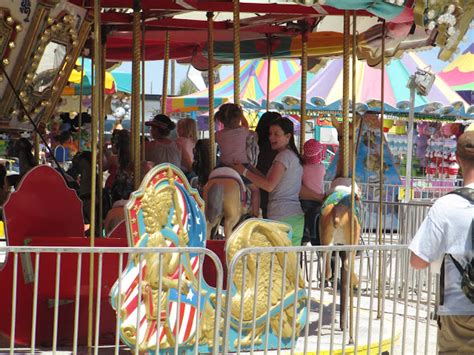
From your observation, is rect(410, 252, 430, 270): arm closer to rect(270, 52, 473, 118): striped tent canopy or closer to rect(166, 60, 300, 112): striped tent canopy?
rect(270, 52, 473, 118): striped tent canopy

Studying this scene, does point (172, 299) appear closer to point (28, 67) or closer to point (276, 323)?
point (276, 323)

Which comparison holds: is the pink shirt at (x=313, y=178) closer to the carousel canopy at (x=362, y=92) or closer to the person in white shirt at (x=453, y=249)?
the person in white shirt at (x=453, y=249)

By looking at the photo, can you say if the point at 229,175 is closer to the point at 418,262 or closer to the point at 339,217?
the point at 339,217

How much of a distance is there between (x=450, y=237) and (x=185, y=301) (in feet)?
7.10

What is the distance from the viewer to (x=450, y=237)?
14.6 feet

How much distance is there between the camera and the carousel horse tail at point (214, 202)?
7516 millimetres

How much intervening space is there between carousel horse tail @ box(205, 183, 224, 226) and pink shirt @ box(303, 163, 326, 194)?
1074 mm

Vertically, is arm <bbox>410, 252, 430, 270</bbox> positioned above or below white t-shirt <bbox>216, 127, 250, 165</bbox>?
below

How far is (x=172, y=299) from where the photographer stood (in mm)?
6043

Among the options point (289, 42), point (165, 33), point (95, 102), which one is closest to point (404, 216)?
point (289, 42)

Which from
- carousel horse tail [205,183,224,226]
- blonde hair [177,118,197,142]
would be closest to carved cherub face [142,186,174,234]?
carousel horse tail [205,183,224,226]

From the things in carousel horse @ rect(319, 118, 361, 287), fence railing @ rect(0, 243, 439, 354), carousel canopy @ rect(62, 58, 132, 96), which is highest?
carousel canopy @ rect(62, 58, 132, 96)

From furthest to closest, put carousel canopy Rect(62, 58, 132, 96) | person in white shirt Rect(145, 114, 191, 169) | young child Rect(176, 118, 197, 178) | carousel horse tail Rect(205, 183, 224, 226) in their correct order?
carousel canopy Rect(62, 58, 132, 96), young child Rect(176, 118, 197, 178), person in white shirt Rect(145, 114, 191, 169), carousel horse tail Rect(205, 183, 224, 226)

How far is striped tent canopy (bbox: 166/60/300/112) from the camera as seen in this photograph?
2239 cm
